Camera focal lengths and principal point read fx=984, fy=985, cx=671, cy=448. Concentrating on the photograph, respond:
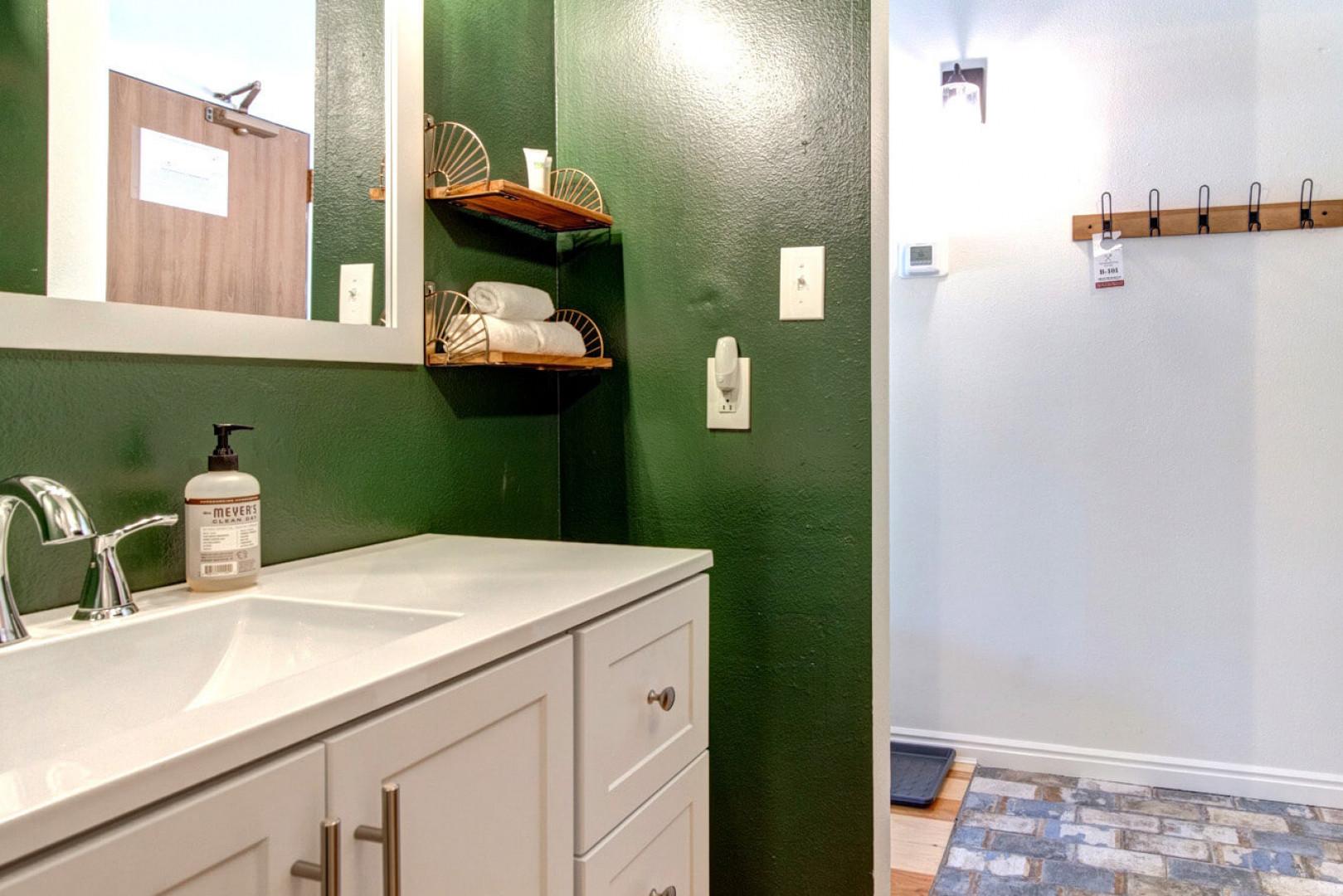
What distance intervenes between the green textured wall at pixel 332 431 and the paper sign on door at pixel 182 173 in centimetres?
12

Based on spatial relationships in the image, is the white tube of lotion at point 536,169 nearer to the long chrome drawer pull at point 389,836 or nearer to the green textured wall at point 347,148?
the green textured wall at point 347,148

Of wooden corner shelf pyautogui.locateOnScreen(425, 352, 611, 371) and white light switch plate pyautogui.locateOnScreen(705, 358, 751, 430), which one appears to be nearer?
wooden corner shelf pyautogui.locateOnScreen(425, 352, 611, 371)

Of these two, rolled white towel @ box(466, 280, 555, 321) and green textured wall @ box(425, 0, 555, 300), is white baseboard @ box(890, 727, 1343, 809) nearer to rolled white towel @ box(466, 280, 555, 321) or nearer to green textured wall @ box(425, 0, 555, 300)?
green textured wall @ box(425, 0, 555, 300)

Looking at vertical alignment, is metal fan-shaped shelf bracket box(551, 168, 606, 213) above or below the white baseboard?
Result: above

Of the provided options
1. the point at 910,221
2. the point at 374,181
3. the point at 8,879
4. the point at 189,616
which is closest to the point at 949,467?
the point at 910,221

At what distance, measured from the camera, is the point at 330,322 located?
133 cm

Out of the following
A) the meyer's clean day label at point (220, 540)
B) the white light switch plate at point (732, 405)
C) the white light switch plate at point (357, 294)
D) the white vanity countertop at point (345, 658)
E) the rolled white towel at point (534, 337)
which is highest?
the white light switch plate at point (357, 294)

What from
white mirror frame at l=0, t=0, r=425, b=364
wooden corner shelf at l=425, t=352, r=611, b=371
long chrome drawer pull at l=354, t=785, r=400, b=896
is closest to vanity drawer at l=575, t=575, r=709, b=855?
long chrome drawer pull at l=354, t=785, r=400, b=896

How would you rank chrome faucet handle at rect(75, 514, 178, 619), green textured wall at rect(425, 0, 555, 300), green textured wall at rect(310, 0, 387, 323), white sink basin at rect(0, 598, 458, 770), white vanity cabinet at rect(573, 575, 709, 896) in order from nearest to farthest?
white sink basin at rect(0, 598, 458, 770), chrome faucet handle at rect(75, 514, 178, 619), white vanity cabinet at rect(573, 575, 709, 896), green textured wall at rect(310, 0, 387, 323), green textured wall at rect(425, 0, 555, 300)

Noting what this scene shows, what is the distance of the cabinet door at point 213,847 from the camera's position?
530 mm

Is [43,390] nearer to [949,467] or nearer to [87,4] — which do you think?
[87,4]

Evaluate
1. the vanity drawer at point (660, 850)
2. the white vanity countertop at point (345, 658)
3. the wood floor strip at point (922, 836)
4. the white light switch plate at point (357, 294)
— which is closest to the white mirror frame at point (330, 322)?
the white light switch plate at point (357, 294)

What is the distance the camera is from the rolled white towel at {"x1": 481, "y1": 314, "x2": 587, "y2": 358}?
4.81 feet

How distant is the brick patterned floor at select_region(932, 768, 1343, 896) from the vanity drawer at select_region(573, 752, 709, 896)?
991 millimetres
